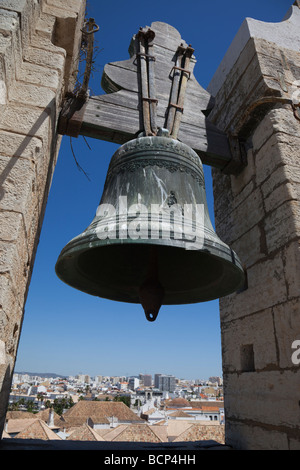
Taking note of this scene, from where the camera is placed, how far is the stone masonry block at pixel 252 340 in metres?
2.09

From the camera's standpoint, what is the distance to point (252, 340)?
90.6 inches

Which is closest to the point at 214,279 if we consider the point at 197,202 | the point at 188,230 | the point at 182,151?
the point at 197,202

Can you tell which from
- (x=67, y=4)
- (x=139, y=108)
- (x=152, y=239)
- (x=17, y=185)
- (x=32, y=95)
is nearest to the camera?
(x=152, y=239)

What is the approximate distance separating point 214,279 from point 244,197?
96 cm

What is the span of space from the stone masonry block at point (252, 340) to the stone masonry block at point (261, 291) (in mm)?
55

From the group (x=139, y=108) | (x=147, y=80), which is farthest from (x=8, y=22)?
(x=147, y=80)

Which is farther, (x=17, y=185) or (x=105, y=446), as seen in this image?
(x=105, y=446)

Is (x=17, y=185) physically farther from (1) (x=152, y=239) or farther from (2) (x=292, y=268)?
(2) (x=292, y=268)

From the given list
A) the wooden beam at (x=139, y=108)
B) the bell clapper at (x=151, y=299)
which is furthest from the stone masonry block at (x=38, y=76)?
the bell clapper at (x=151, y=299)

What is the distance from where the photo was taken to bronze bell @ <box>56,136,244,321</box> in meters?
1.49

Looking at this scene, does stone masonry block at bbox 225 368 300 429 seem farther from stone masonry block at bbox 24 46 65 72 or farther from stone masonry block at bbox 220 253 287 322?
stone masonry block at bbox 24 46 65 72

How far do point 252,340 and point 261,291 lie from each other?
1.17ft
